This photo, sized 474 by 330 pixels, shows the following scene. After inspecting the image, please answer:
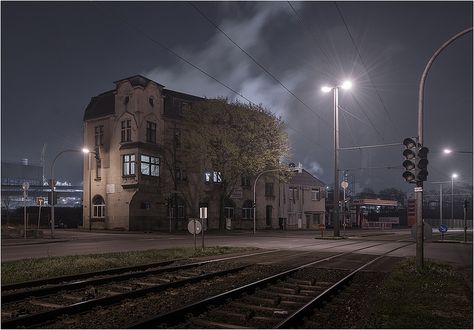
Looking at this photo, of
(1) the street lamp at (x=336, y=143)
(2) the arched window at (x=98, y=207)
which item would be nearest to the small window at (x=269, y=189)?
(2) the arched window at (x=98, y=207)

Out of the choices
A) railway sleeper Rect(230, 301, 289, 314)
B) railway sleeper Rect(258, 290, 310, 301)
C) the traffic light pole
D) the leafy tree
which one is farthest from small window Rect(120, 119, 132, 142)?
railway sleeper Rect(230, 301, 289, 314)

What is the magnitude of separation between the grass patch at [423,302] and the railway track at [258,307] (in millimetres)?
1306

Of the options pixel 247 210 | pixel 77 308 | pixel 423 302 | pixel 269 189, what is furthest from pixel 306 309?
pixel 269 189

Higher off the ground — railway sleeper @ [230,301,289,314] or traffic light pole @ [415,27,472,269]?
traffic light pole @ [415,27,472,269]

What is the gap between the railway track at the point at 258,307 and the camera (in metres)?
7.39

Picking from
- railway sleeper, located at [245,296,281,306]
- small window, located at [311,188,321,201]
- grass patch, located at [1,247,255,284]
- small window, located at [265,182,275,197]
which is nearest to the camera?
railway sleeper, located at [245,296,281,306]

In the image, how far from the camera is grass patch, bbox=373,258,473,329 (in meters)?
7.59

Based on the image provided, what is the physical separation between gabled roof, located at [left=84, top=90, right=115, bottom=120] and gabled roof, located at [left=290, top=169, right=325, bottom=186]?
95.6ft

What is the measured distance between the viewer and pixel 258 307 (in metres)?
8.62

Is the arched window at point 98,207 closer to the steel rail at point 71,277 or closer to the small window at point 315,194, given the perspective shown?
the steel rail at point 71,277

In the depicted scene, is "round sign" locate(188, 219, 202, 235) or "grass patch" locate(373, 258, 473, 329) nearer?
"grass patch" locate(373, 258, 473, 329)

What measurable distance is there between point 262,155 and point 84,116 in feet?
70.2

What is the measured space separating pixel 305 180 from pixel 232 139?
93.1 ft

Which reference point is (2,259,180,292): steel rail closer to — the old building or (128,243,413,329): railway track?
(128,243,413,329): railway track
